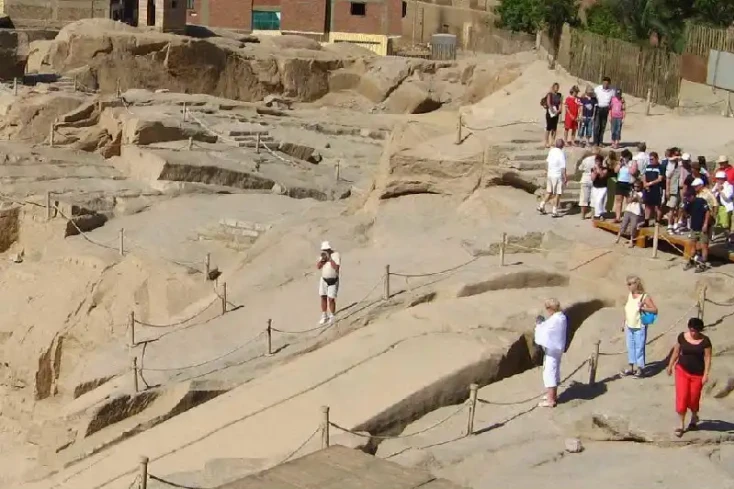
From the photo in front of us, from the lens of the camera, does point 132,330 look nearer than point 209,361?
No

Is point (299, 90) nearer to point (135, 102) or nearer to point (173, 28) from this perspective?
point (173, 28)

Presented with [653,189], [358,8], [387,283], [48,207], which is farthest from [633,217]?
[358,8]

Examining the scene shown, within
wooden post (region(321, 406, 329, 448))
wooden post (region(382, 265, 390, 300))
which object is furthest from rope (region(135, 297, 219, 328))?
wooden post (region(321, 406, 329, 448))

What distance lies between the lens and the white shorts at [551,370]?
11.2 metres

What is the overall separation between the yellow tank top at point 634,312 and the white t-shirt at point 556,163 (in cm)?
464

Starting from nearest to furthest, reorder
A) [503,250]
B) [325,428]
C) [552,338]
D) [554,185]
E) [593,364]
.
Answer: [325,428] < [552,338] < [593,364] < [503,250] < [554,185]

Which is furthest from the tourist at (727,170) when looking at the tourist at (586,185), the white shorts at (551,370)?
the white shorts at (551,370)

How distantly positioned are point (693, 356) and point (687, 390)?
27cm

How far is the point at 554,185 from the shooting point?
16.4 m

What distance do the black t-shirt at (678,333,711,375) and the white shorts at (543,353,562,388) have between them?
1213 millimetres

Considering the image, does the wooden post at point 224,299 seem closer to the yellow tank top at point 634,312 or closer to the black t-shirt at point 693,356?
the yellow tank top at point 634,312

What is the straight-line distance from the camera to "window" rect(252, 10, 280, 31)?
1855 inches

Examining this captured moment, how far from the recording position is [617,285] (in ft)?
45.9

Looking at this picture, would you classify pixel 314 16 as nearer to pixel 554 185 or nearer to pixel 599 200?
pixel 554 185
